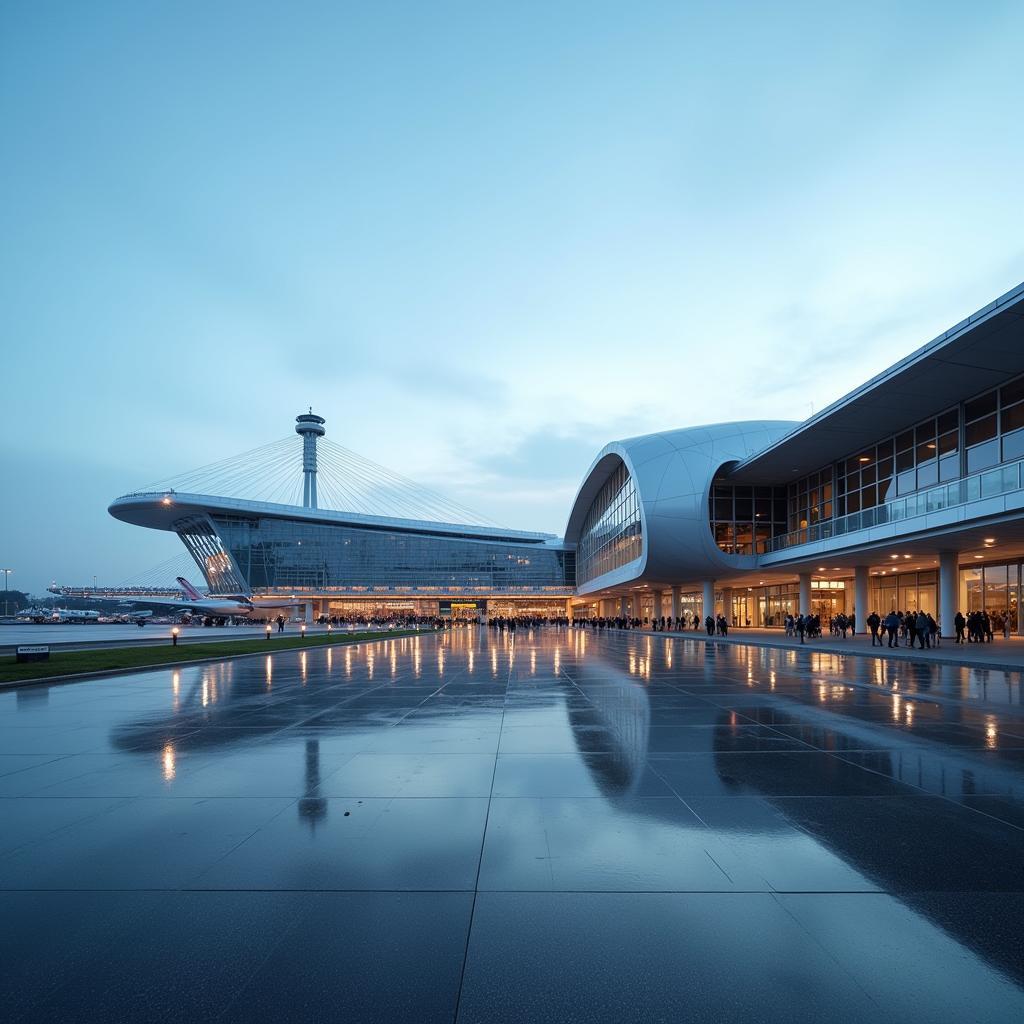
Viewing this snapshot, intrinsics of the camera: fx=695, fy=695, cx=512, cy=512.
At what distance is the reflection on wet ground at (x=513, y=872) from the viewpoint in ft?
10.3

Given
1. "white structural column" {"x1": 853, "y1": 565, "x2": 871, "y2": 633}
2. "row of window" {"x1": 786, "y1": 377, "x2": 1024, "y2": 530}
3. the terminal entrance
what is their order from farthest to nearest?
the terminal entrance < "white structural column" {"x1": 853, "y1": 565, "x2": 871, "y2": 633} < "row of window" {"x1": 786, "y1": 377, "x2": 1024, "y2": 530}

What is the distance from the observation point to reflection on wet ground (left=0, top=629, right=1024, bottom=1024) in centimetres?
313

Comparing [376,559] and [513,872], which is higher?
[376,559]

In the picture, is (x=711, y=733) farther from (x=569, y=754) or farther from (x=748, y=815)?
(x=748, y=815)

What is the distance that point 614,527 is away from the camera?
62344mm

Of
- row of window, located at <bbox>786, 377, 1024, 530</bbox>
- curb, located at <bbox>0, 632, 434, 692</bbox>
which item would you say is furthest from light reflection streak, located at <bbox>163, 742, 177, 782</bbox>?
row of window, located at <bbox>786, 377, 1024, 530</bbox>

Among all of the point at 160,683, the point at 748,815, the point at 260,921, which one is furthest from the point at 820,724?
the point at 160,683

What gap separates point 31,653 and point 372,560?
10125 centimetres

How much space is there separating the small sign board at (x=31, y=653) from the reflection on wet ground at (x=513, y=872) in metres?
12.3

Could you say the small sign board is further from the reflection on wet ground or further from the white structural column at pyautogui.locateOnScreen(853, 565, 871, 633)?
the white structural column at pyautogui.locateOnScreen(853, 565, 871, 633)

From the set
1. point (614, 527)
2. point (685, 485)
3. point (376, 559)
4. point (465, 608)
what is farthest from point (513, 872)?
point (465, 608)

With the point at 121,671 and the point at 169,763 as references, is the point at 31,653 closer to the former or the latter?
the point at 121,671

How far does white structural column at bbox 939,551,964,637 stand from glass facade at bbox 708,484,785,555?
15.2 meters

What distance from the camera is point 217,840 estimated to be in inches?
198
